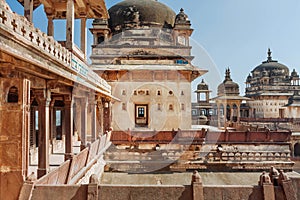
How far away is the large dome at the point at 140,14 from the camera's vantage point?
2317 centimetres

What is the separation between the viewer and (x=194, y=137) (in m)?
13.6

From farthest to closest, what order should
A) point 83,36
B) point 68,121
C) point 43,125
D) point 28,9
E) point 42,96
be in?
point 83,36
point 28,9
point 68,121
point 43,125
point 42,96

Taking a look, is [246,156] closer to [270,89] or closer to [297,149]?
[297,149]

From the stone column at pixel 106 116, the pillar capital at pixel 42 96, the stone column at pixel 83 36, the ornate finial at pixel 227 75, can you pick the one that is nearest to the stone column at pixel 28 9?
the stone column at pixel 83 36

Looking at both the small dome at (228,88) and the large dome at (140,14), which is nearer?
the large dome at (140,14)

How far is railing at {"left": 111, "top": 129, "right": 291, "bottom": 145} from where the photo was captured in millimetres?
13461

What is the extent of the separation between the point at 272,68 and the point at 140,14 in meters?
29.5

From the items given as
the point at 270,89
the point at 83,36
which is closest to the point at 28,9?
the point at 83,36

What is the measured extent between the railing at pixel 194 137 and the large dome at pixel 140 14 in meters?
12.7

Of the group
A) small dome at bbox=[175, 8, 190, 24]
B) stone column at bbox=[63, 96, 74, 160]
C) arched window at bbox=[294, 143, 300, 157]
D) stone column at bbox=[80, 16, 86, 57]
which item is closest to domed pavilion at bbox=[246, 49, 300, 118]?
arched window at bbox=[294, 143, 300, 157]

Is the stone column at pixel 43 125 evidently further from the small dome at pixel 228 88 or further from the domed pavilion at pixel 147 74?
the small dome at pixel 228 88

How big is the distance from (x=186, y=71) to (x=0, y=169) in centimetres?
1464

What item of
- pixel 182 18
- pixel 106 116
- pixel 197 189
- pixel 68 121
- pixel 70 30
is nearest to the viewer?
pixel 197 189

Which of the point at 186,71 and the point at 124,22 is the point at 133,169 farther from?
the point at 124,22
